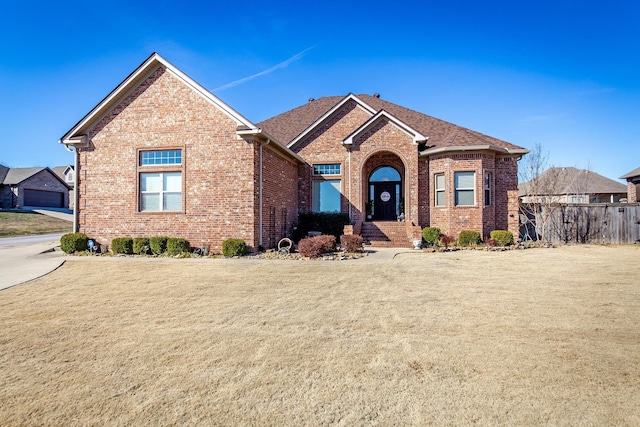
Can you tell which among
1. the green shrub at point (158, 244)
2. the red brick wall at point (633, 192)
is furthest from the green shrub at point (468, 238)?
the red brick wall at point (633, 192)

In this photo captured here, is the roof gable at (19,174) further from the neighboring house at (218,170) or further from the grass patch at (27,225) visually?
the neighboring house at (218,170)

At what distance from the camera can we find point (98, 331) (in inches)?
194

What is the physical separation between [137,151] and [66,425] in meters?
12.8

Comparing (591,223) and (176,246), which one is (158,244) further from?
(591,223)

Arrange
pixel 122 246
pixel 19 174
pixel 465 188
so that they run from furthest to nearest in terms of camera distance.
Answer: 1. pixel 19 174
2. pixel 465 188
3. pixel 122 246

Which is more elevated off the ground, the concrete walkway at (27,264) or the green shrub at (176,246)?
the green shrub at (176,246)

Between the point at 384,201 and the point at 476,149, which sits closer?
the point at 476,149

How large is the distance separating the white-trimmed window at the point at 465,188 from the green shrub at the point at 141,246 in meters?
13.3

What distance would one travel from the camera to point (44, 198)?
43938 millimetres

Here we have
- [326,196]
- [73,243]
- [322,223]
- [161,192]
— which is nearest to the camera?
[73,243]

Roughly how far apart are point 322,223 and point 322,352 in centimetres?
1330

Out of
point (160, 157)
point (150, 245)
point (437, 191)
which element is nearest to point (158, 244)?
point (150, 245)

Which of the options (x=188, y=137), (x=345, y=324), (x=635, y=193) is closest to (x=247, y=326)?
(x=345, y=324)

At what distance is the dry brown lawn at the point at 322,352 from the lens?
2936 mm
